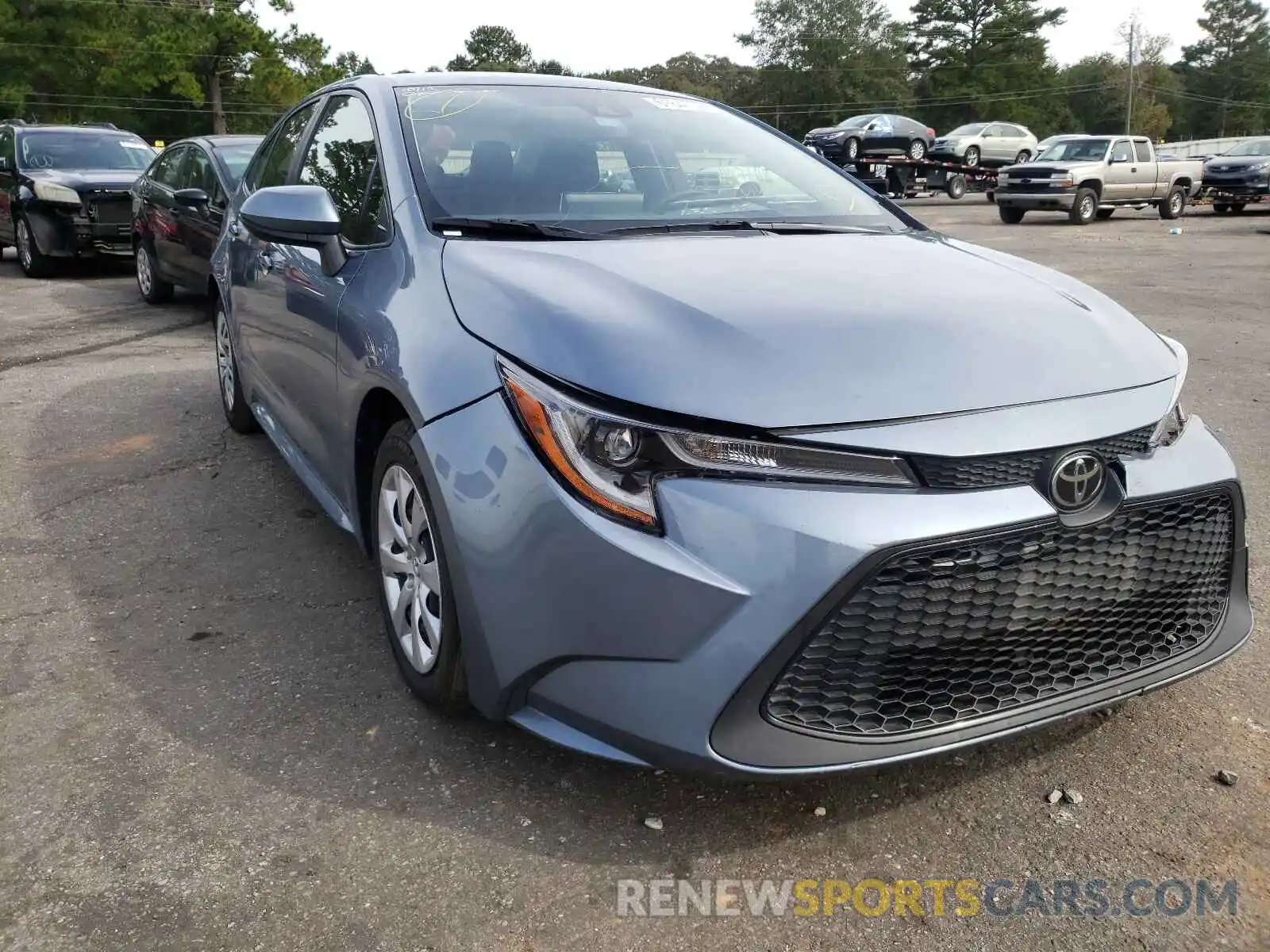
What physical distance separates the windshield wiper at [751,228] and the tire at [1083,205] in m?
20.4

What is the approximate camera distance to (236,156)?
8.64m

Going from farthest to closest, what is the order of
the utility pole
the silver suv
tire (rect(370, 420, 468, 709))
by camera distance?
the utility pole → the silver suv → tire (rect(370, 420, 468, 709))

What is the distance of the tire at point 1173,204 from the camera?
23.8 metres

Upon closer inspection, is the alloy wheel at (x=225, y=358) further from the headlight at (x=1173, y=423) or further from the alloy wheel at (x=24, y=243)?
the alloy wheel at (x=24, y=243)

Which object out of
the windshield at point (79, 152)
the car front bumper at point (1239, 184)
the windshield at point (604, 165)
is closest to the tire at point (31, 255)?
the windshield at point (79, 152)

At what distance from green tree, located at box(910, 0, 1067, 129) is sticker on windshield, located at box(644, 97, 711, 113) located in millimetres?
82403

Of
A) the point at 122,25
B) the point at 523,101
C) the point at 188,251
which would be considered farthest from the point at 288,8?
the point at 523,101

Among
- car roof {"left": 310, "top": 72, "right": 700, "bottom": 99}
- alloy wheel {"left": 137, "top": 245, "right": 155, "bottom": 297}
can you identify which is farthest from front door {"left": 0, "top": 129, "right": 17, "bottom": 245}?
car roof {"left": 310, "top": 72, "right": 700, "bottom": 99}

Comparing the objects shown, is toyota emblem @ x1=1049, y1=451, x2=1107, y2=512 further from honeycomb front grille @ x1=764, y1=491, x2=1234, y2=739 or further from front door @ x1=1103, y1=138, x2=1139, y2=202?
front door @ x1=1103, y1=138, x2=1139, y2=202

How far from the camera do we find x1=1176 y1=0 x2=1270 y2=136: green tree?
88312 millimetres

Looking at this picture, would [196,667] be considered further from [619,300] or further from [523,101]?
[523,101]

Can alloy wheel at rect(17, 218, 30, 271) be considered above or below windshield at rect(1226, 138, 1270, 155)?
below

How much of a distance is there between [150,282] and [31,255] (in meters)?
3.30

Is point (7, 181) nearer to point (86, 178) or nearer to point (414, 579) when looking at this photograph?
point (86, 178)
